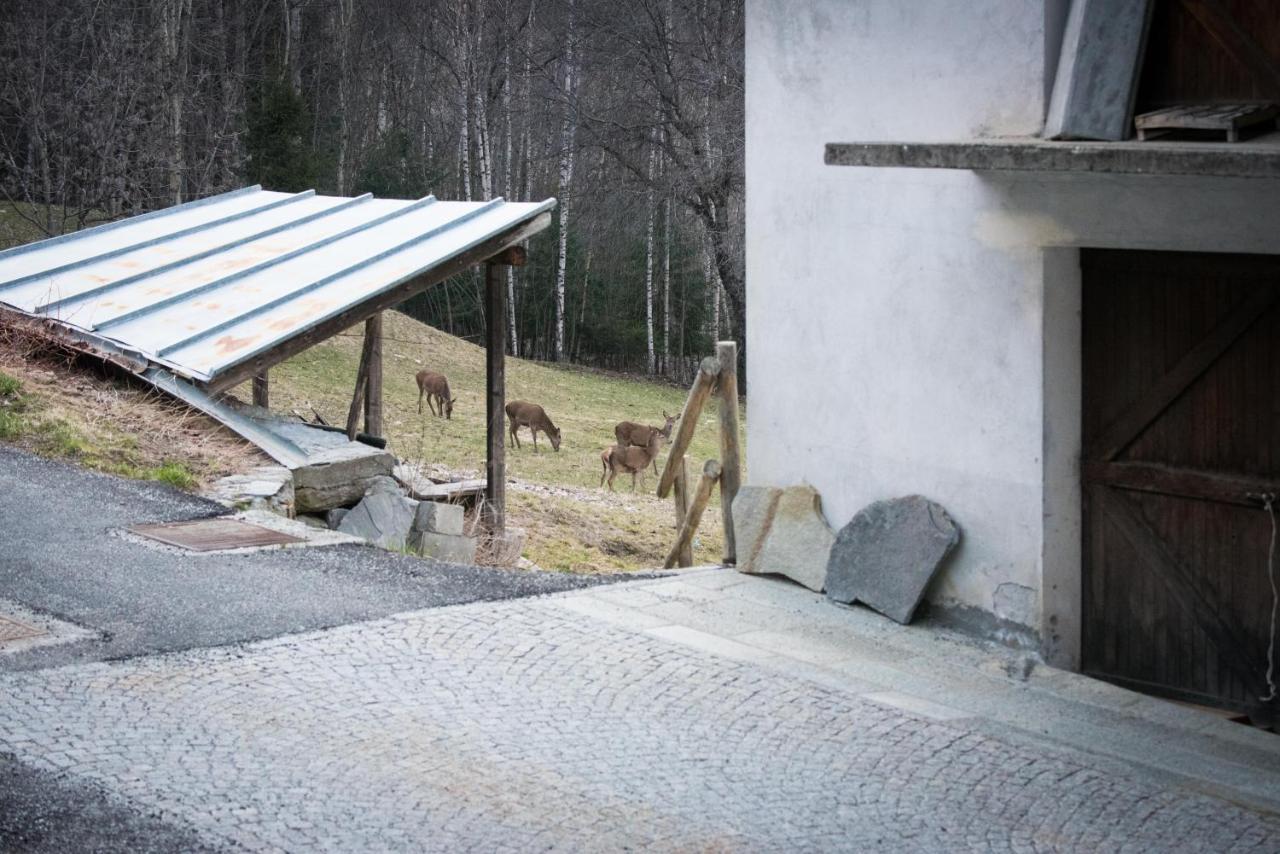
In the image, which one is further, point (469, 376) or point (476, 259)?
point (469, 376)

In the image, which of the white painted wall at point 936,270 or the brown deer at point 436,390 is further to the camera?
the brown deer at point 436,390

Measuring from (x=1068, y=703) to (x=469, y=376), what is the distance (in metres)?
25.0

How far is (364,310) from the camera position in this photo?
12430 millimetres

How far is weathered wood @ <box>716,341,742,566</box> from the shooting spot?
10523 millimetres

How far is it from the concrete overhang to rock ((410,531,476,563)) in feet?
19.2

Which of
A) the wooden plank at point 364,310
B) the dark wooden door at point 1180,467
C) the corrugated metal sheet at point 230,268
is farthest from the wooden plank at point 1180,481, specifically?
the corrugated metal sheet at point 230,268

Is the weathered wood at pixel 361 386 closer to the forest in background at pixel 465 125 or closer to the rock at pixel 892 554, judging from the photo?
the rock at pixel 892 554

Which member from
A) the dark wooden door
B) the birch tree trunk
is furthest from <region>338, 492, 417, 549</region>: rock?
the birch tree trunk

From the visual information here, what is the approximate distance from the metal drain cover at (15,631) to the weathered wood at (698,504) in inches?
180

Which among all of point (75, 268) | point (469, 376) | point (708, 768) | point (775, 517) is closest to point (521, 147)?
point (469, 376)

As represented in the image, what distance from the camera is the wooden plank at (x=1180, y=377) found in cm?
766

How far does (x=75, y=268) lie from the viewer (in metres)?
14.7

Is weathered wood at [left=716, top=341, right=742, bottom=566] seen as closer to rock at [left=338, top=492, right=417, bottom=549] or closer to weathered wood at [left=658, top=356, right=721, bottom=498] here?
weathered wood at [left=658, top=356, right=721, bottom=498]

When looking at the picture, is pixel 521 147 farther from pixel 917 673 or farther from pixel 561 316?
pixel 917 673
